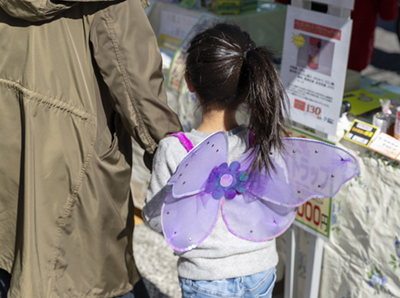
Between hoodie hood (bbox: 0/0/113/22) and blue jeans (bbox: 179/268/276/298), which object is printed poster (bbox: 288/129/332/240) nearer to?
blue jeans (bbox: 179/268/276/298)

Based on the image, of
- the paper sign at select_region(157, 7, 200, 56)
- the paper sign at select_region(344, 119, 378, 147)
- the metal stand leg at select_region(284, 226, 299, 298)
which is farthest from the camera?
the paper sign at select_region(157, 7, 200, 56)

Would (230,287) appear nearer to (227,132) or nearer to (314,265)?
(227,132)

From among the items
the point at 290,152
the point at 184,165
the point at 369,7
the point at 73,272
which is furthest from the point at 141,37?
the point at 369,7

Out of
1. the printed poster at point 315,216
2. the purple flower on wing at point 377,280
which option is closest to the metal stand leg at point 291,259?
the printed poster at point 315,216

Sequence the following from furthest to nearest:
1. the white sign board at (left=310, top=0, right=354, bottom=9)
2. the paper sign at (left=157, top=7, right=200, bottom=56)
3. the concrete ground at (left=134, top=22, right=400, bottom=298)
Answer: the paper sign at (left=157, top=7, right=200, bottom=56) → the concrete ground at (left=134, top=22, right=400, bottom=298) → the white sign board at (left=310, top=0, right=354, bottom=9)

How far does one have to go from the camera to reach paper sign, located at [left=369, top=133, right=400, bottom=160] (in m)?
1.53

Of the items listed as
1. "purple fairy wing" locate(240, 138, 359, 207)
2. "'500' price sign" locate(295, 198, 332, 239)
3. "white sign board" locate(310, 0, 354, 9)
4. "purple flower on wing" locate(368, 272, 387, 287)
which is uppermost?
"white sign board" locate(310, 0, 354, 9)

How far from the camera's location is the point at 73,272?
1.45 metres

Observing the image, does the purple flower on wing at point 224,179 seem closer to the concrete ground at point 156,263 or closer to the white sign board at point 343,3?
the white sign board at point 343,3

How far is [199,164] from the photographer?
1090 millimetres

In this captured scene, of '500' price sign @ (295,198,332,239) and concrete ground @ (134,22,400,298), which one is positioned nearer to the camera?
'500' price sign @ (295,198,332,239)

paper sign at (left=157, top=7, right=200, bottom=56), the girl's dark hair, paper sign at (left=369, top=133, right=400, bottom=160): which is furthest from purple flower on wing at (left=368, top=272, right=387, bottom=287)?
paper sign at (left=157, top=7, right=200, bottom=56)

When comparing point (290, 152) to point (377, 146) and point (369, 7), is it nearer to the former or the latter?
point (377, 146)

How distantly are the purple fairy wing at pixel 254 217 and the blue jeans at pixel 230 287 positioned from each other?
123 mm
